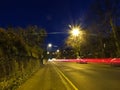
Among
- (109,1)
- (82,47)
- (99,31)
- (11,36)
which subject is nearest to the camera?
(11,36)

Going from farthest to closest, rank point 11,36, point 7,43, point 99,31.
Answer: point 99,31 → point 11,36 → point 7,43

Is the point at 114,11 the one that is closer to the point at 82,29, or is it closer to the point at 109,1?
the point at 109,1

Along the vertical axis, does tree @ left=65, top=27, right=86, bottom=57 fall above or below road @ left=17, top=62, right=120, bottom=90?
above

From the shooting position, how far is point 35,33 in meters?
79.6

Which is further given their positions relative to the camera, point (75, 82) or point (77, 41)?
point (77, 41)

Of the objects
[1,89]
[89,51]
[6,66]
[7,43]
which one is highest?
[89,51]

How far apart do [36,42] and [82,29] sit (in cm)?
1979

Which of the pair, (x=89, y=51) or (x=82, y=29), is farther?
(x=89, y=51)

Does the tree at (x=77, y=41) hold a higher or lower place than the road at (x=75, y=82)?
higher

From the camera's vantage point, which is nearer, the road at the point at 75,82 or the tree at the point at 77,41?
the road at the point at 75,82

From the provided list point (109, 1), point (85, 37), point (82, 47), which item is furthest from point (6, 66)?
point (82, 47)

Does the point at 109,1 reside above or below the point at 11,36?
above

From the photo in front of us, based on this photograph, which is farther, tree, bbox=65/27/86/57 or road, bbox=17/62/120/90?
tree, bbox=65/27/86/57

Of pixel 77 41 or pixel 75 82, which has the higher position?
pixel 77 41
